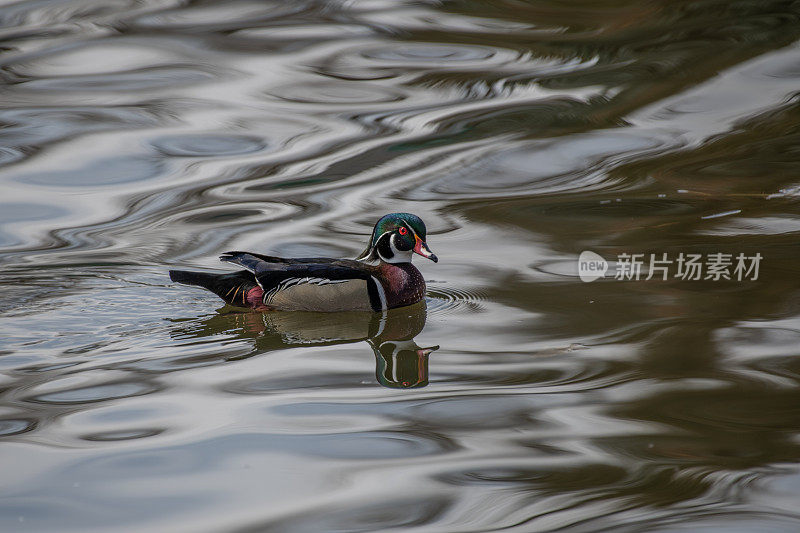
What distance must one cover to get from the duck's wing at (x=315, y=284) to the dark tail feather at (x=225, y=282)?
75 millimetres

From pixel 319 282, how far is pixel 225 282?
0.54 meters

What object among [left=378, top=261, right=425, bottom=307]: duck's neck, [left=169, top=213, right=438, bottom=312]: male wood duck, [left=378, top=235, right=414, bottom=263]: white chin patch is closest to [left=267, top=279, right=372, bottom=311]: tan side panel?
[left=169, top=213, right=438, bottom=312]: male wood duck

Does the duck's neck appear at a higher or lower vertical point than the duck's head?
lower

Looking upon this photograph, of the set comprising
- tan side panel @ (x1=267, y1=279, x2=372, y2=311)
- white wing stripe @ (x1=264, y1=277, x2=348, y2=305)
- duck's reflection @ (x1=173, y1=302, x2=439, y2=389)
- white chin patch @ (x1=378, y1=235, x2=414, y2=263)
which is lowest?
duck's reflection @ (x1=173, y1=302, x2=439, y2=389)

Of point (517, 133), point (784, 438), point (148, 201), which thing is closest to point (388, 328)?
point (784, 438)

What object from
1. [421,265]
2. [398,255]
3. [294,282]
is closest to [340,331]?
[294,282]

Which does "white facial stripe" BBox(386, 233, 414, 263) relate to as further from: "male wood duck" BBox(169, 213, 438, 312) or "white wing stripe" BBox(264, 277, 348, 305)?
"white wing stripe" BBox(264, 277, 348, 305)

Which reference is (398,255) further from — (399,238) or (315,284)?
(315,284)

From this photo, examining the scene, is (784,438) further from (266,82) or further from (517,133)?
(266,82)

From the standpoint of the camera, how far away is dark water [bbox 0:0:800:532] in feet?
12.9

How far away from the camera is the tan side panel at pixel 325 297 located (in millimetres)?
6148

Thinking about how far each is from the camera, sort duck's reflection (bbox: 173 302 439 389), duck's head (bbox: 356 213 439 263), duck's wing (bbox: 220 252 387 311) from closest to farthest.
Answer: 1. duck's reflection (bbox: 173 302 439 389)
2. duck's wing (bbox: 220 252 387 311)
3. duck's head (bbox: 356 213 439 263)

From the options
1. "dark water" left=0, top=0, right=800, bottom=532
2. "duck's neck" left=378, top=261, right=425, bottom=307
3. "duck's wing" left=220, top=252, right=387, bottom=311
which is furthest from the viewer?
"duck's neck" left=378, top=261, right=425, bottom=307

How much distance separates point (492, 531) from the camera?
3.61 metres
